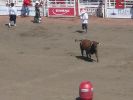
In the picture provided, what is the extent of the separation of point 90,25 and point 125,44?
20.6ft

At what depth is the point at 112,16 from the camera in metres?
37.1

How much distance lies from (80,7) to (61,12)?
1516mm

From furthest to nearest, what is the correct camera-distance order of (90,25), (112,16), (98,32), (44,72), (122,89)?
(112,16)
(90,25)
(98,32)
(44,72)
(122,89)

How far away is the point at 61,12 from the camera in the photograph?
122 feet

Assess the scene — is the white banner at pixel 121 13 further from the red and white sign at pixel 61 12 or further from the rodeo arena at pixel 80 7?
the red and white sign at pixel 61 12

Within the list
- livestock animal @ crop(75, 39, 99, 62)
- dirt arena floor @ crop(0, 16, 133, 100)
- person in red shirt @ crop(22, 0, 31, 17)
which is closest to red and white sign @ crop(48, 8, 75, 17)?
dirt arena floor @ crop(0, 16, 133, 100)

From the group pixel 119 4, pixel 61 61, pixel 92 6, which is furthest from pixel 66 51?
pixel 92 6

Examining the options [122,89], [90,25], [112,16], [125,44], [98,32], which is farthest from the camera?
[112,16]

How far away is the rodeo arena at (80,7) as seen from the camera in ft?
121

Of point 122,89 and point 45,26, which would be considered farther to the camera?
point 45,26

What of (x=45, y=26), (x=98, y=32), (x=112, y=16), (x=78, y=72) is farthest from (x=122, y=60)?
(x=112, y=16)

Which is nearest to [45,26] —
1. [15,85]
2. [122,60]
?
[122,60]

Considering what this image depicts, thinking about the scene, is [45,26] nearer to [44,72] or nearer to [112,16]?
[112,16]

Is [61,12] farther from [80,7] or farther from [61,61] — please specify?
[61,61]
